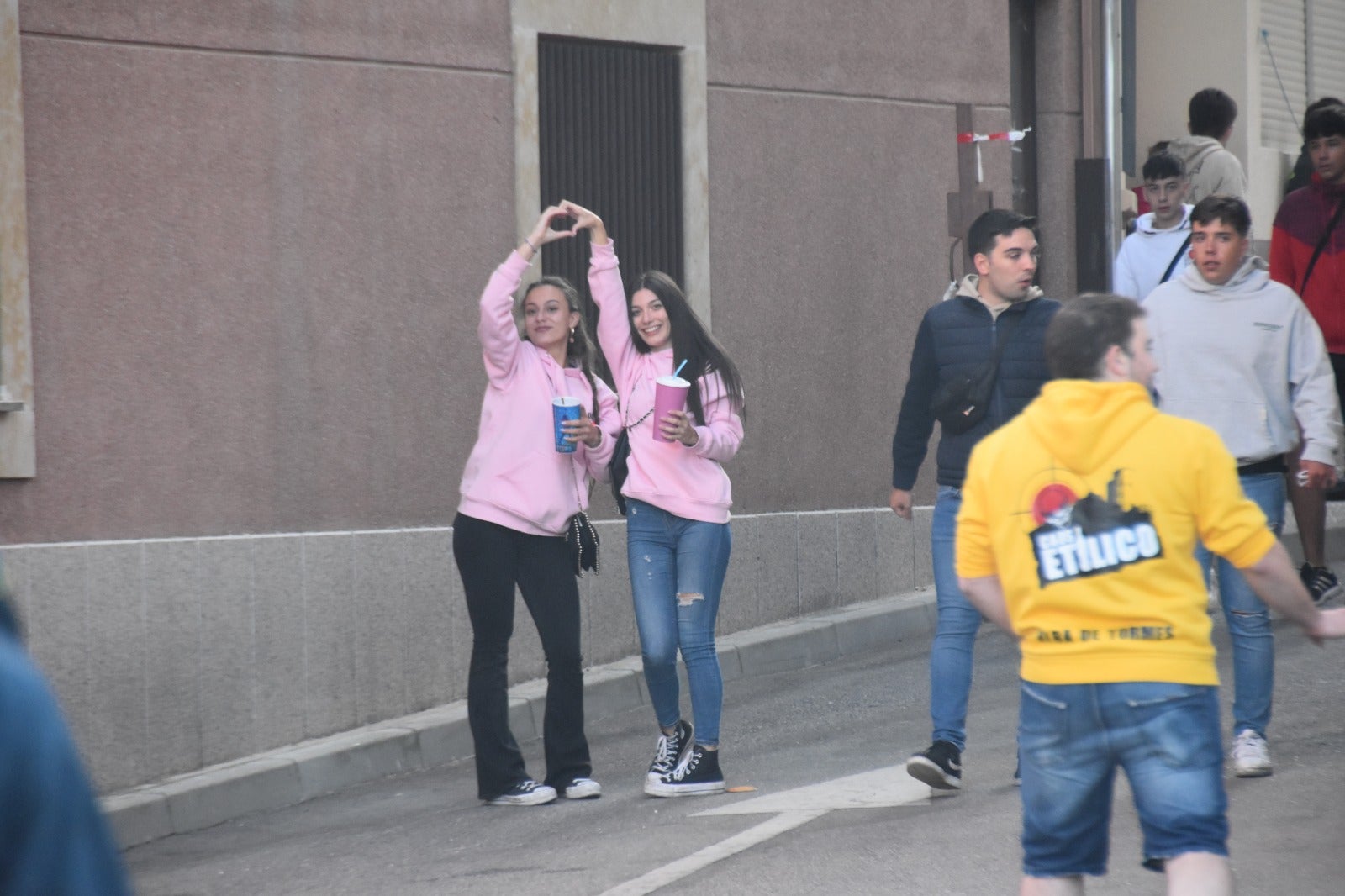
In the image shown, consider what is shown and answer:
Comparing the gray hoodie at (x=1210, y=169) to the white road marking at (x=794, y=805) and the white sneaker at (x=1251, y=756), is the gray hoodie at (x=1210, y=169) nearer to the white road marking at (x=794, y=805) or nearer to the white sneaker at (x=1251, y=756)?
the white road marking at (x=794, y=805)

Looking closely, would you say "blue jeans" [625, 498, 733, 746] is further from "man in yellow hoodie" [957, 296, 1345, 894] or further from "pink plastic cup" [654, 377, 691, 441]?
"man in yellow hoodie" [957, 296, 1345, 894]

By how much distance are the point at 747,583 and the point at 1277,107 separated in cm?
818

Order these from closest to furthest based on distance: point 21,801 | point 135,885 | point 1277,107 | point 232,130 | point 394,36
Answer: point 21,801 → point 135,885 → point 232,130 → point 394,36 → point 1277,107

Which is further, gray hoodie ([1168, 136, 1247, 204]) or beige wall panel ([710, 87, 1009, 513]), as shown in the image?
gray hoodie ([1168, 136, 1247, 204])

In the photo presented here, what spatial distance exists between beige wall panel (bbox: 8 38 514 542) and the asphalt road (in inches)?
63.1

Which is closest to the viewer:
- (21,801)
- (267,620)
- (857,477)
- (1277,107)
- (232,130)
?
(21,801)

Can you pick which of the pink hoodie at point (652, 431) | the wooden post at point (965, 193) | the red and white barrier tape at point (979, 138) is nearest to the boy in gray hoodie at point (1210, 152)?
the red and white barrier tape at point (979, 138)

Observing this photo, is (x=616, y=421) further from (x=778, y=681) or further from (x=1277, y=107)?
(x=1277, y=107)

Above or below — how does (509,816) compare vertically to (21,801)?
below

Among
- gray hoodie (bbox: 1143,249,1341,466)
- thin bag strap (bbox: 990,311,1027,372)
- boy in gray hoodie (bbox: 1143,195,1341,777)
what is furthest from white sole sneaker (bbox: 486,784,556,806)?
gray hoodie (bbox: 1143,249,1341,466)

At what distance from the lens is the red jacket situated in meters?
8.23

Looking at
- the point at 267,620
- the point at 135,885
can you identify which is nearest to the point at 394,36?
the point at 267,620

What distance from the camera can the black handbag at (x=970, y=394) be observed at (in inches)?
251

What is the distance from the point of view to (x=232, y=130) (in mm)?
8672
